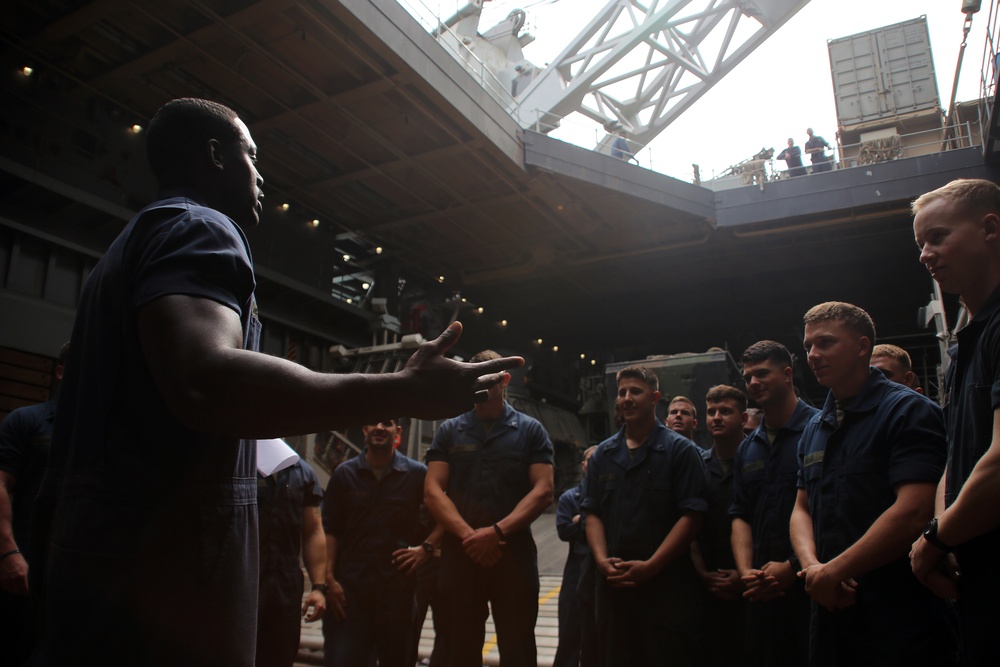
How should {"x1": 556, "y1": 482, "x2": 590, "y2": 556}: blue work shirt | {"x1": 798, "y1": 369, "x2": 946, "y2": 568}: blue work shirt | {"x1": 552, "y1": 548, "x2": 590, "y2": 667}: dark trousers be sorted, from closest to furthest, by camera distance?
{"x1": 798, "y1": 369, "x2": 946, "y2": 568}: blue work shirt, {"x1": 552, "y1": 548, "x2": 590, "y2": 667}: dark trousers, {"x1": 556, "y1": 482, "x2": 590, "y2": 556}: blue work shirt

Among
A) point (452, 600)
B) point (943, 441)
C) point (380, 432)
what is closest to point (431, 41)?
point (380, 432)

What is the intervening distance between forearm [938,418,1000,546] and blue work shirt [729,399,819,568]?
1.77 meters

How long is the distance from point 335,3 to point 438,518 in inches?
426

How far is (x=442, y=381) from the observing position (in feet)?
4.46

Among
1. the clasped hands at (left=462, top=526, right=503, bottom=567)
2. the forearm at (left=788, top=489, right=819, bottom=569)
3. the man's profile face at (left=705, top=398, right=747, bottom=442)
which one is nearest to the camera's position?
the forearm at (left=788, top=489, right=819, bottom=569)

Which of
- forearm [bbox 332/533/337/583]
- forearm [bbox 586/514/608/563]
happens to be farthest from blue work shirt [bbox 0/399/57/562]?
forearm [bbox 586/514/608/563]

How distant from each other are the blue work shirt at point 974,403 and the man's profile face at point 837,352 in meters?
0.85

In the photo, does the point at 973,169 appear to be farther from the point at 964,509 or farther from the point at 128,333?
the point at 128,333

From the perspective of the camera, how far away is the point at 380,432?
5.29m

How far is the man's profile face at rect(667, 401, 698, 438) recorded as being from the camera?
6.12 metres

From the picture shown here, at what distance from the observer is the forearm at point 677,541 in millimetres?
4133

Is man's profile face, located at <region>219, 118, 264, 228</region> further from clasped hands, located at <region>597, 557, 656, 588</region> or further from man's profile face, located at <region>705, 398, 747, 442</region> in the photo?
man's profile face, located at <region>705, 398, 747, 442</region>

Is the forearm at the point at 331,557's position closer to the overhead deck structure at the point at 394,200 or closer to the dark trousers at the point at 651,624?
the dark trousers at the point at 651,624

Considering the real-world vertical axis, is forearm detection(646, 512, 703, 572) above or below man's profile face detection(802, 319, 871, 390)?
below
